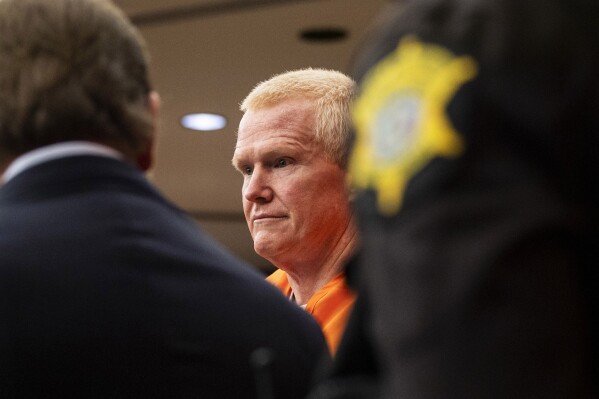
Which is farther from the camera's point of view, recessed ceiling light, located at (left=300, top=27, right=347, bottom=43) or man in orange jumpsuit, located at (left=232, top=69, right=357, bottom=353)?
recessed ceiling light, located at (left=300, top=27, right=347, bottom=43)

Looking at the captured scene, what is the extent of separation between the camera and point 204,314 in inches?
40.6

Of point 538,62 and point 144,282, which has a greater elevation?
point 538,62

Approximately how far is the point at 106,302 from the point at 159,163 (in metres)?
5.24

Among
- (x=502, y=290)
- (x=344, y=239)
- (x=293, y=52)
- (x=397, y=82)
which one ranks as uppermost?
(x=293, y=52)

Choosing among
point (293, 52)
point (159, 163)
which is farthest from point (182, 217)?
point (159, 163)

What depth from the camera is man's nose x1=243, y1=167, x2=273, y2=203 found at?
2201 mm

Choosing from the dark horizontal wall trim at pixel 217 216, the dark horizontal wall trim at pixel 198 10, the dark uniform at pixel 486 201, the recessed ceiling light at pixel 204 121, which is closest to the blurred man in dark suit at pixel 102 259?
the dark uniform at pixel 486 201

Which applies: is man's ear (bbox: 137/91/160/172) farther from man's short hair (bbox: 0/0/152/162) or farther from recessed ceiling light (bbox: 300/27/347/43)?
recessed ceiling light (bbox: 300/27/347/43)

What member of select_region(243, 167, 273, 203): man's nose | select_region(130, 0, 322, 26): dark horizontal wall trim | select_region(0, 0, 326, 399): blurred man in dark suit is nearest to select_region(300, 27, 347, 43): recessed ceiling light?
select_region(130, 0, 322, 26): dark horizontal wall trim

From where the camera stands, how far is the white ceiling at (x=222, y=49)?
13.3 feet

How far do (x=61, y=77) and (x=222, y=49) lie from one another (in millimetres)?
3452

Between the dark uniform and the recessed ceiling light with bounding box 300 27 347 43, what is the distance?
3.67m

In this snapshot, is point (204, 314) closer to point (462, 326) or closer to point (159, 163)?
point (462, 326)

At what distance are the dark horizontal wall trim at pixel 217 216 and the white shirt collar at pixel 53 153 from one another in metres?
6.31
